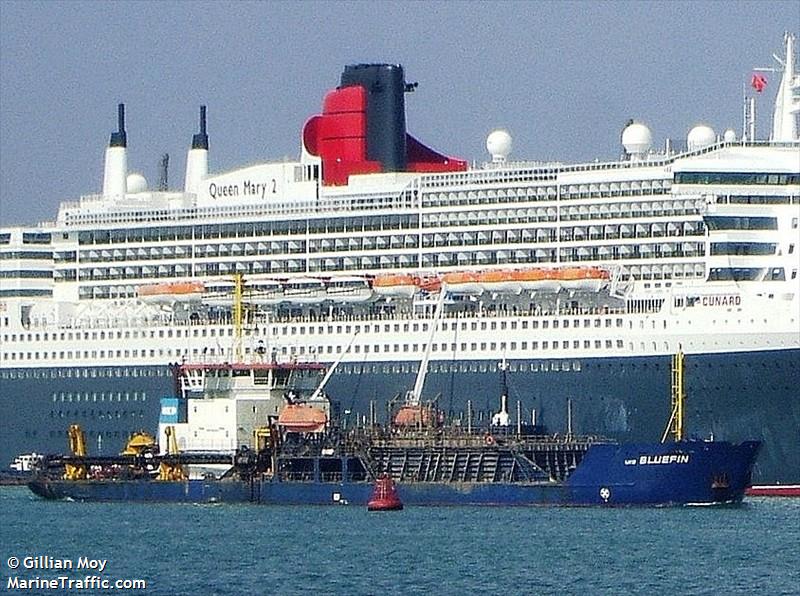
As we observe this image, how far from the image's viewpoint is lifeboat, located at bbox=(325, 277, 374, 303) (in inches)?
3836

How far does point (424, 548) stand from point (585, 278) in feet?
74.9

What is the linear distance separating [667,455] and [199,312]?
83.9 feet

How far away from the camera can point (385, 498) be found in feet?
273

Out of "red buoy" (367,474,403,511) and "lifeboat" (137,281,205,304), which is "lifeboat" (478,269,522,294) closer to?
"lifeboat" (137,281,205,304)

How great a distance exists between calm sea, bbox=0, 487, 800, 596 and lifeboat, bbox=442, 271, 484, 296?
1261 cm

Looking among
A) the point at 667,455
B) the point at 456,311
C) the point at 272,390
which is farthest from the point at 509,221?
the point at 667,455

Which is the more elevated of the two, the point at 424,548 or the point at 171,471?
the point at 171,471

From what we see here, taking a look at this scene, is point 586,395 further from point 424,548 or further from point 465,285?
point 424,548

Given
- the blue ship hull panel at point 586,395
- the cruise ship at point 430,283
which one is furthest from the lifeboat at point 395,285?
the blue ship hull panel at point 586,395

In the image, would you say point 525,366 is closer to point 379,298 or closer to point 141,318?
point 379,298

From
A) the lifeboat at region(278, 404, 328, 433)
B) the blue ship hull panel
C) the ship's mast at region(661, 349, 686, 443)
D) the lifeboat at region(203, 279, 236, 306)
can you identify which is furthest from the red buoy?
the lifeboat at region(203, 279, 236, 306)

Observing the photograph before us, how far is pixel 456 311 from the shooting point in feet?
313

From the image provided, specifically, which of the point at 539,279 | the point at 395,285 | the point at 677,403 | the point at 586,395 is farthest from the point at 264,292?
the point at 677,403

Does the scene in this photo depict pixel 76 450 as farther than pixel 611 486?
Yes
